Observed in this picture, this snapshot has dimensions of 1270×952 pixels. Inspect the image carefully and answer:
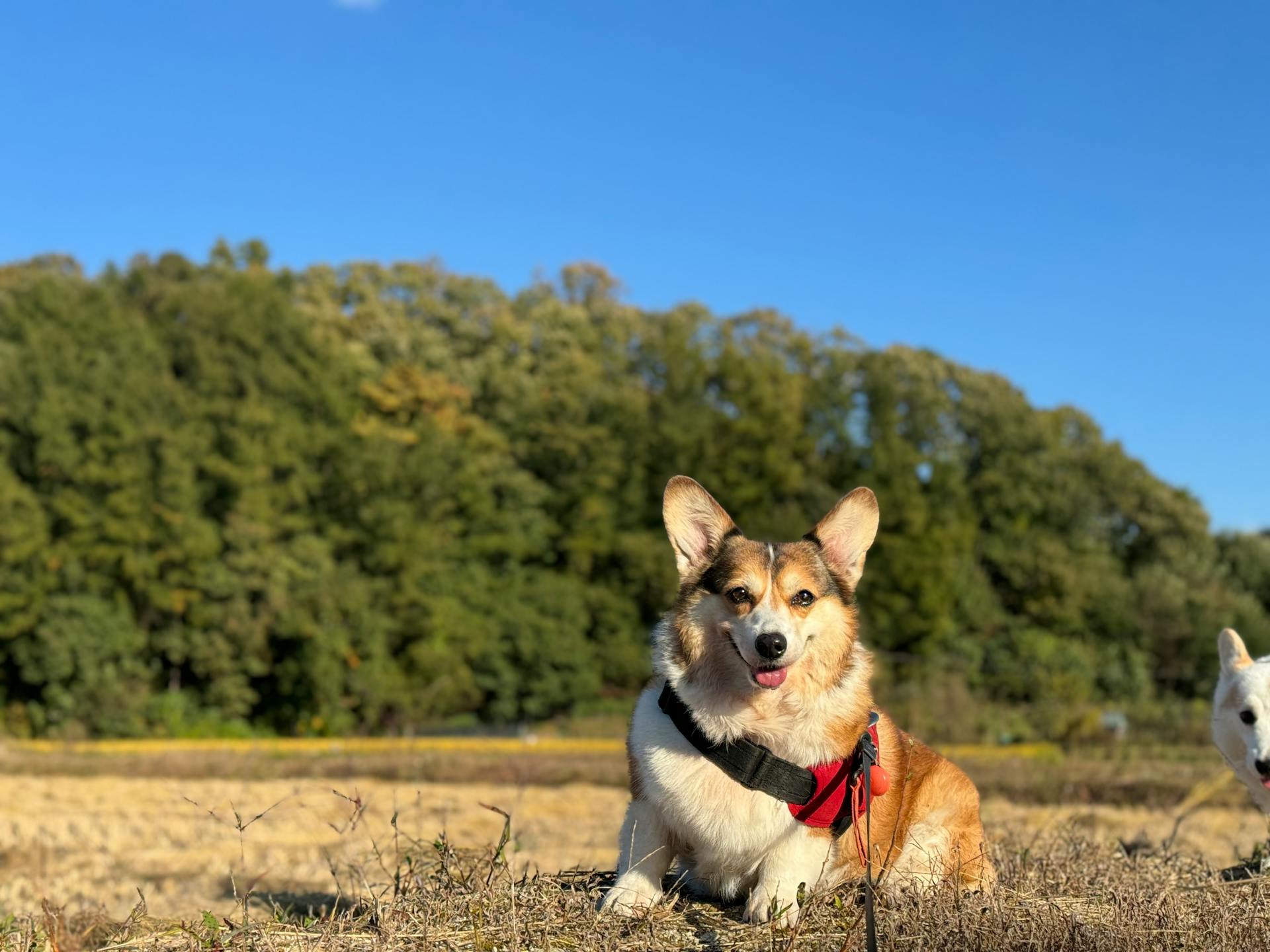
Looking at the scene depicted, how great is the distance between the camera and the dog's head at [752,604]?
5199 mm

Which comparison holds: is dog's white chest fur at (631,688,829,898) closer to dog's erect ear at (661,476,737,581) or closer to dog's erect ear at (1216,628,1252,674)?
dog's erect ear at (661,476,737,581)

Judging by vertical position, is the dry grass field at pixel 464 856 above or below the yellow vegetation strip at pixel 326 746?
above

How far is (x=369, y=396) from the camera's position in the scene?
53.3 m

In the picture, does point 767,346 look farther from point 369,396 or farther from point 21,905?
point 21,905

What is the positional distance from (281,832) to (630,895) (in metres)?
11.7

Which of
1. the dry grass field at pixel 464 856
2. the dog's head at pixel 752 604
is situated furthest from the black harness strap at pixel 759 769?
the dry grass field at pixel 464 856

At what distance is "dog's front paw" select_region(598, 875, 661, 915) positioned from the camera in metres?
5.39

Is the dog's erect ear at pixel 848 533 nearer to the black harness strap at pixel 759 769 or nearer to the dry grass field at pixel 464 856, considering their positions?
the black harness strap at pixel 759 769

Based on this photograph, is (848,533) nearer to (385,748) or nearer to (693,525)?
(693,525)

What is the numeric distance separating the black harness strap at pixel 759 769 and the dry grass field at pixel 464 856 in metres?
0.51

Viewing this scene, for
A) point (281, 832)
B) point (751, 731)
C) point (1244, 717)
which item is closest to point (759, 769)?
point (751, 731)

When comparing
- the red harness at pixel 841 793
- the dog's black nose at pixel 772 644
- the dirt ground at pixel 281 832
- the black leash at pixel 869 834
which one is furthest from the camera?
the dirt ground at pixel 281 832

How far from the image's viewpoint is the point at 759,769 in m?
5.27

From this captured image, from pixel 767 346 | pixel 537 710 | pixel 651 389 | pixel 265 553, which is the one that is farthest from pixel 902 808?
pixel 767 346
